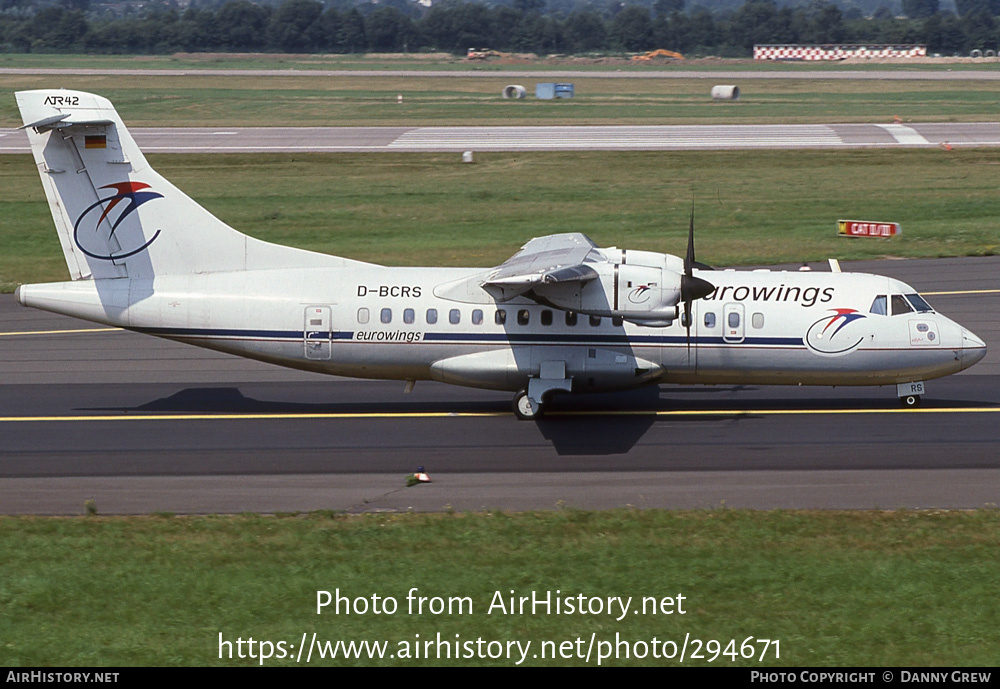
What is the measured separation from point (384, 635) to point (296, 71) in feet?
406

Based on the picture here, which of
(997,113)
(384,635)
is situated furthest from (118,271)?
(997,113)

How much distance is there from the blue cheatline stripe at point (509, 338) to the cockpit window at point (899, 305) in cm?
212

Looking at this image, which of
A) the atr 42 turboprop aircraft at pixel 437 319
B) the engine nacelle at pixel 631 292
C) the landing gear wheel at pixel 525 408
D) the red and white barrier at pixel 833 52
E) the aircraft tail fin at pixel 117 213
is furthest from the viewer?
the red and white barrier at pixel 833 52

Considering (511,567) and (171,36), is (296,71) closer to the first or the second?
(171,36)

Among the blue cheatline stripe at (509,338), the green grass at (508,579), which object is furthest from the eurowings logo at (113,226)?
the green grass at (508,579)

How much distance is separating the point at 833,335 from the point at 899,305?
1628 millimetres

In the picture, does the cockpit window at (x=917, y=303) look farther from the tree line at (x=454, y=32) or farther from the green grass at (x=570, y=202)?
the tree line at (x=454, y=32)

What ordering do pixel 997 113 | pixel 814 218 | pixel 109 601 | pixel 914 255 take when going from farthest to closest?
1. pixel 997 113
2. pixel 814 218
3. pixel 914 255
4. pixel 109 601

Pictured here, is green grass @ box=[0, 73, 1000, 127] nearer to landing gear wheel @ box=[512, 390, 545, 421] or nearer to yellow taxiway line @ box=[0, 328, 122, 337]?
yellow taxiway line @ box=[0, 328, 122, 337]

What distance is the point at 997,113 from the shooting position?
83312 millimetres

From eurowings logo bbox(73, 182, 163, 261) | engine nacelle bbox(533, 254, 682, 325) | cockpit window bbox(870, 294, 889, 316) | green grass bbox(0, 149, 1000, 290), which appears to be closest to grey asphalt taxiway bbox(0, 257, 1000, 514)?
cockpit window bbox(870, 294, 889, 316)

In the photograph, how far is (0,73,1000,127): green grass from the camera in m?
83.5

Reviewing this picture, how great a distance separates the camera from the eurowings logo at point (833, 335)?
75.6ft

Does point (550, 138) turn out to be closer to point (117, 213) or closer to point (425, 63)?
point (117, 213)
